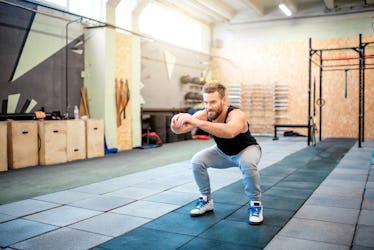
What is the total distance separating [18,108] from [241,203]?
4.06m

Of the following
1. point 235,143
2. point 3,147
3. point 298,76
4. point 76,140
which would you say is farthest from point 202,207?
point 298,76

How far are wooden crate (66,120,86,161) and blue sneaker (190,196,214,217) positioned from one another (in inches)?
141

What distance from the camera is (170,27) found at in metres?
10.2

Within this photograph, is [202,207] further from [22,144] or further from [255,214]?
[22,144]

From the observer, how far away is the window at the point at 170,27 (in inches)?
363

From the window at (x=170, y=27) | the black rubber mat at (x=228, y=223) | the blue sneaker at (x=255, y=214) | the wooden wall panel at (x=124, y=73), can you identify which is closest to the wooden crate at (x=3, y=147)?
the wooden wall panel at (x=124, y=73)

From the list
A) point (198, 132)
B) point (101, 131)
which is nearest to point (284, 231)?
point (101, 131)

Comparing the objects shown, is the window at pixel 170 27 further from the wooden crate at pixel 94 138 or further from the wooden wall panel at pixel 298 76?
the wooden crate at pixel 94 138

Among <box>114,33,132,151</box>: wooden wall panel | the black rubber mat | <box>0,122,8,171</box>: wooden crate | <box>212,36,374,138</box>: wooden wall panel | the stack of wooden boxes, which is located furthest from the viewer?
<box>212,36,374,138</box>: wooden wall panel

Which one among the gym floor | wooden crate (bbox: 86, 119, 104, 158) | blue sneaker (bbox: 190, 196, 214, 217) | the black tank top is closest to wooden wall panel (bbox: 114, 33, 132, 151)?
wooden crate (bbox: 86, 119, 104, 158)

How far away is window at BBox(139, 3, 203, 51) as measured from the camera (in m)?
9.21

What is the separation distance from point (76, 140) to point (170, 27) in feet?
17.2

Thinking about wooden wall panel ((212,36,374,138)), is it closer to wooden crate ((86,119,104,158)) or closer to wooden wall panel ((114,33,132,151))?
wooden wall panel ((114,33,132,151))

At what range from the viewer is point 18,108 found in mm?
5762
